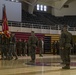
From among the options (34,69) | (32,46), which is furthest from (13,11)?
(34,69)

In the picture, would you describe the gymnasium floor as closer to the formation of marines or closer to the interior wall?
the formation of marines

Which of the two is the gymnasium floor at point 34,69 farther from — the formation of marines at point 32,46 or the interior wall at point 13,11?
the interior wall at point 13,11

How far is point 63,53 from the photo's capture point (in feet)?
43.4

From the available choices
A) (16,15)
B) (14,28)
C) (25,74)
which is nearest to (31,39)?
(25,74)

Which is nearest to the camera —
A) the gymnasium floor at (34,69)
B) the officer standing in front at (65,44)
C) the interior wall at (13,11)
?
the gymnasium floor at (34,69)

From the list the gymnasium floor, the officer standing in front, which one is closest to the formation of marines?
the officer standing in front

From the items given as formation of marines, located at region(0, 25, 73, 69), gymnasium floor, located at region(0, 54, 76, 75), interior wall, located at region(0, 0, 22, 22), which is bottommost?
gymnasium floor, located at region(0, 54, 76, 75)

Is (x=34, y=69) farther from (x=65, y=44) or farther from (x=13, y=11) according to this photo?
(x=13, y=11)

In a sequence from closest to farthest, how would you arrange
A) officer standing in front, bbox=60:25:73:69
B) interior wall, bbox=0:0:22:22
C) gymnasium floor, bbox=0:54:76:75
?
gymnasium floor, bbox=0:54:76:75
officer standing in front, bbox=60:25:73:69
interior wall, bbox=0:0:22:22

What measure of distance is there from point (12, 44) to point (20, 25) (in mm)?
19121

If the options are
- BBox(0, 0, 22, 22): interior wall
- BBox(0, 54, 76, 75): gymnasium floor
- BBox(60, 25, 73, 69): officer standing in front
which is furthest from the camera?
BBox(0, 0, 22, 22): interior wall

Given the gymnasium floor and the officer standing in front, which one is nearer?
the gymnasium floor

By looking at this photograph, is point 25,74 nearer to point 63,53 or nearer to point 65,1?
point 63,53

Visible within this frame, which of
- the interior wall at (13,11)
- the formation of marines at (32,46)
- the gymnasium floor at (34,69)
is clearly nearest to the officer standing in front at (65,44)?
the formation of marines at (32,46)
